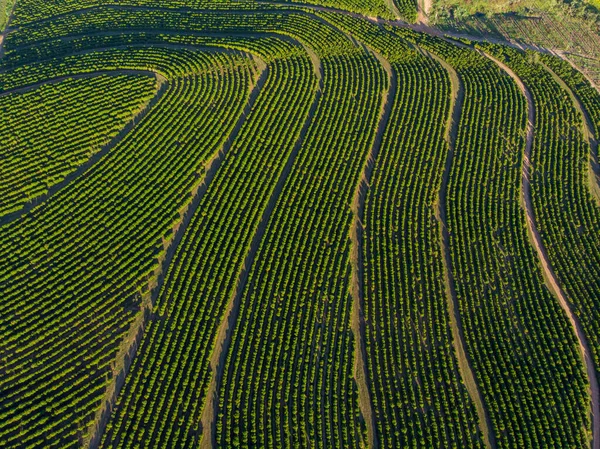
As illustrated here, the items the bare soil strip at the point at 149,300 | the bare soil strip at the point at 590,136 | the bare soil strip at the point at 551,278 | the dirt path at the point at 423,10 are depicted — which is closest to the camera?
the bare soil strip at the point at 149,300

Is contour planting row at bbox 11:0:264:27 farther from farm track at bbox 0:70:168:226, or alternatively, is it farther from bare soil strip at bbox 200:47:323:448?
bare soil strip at bbox 200:47:323:448

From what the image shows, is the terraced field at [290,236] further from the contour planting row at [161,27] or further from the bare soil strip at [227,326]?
the contour planting row at [161,27]

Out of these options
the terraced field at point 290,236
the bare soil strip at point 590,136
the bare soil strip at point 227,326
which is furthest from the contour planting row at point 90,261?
the bare soil strip at point 590,136

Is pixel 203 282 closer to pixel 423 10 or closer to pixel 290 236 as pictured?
pixel 290 236

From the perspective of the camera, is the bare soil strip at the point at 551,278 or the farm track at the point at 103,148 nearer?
the bare soil strip at the point at 551,278

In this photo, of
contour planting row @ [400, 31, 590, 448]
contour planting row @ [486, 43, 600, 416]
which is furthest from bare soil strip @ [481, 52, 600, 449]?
contour planting row @ [400, 31, 590, 448]

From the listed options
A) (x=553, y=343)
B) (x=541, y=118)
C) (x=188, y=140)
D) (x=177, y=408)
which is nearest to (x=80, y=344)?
(x=177, y=408)

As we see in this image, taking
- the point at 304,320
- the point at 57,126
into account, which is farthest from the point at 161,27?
the point at 304,320
